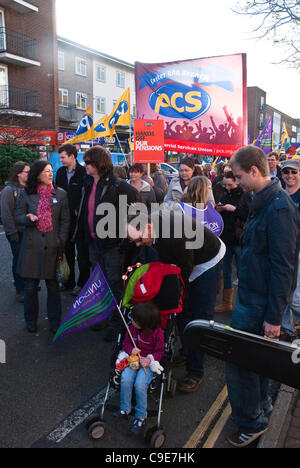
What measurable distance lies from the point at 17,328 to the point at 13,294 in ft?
4.01

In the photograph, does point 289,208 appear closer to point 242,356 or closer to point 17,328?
point 242,356

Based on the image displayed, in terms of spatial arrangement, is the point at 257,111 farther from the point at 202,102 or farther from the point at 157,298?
the point at 157,298

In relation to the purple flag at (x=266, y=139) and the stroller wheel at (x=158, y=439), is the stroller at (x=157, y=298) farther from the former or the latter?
the purple flag at (x=266, y=139)

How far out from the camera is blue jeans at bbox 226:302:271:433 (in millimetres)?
2475

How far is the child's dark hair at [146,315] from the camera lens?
111 inches

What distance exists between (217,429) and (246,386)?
564 millimetres

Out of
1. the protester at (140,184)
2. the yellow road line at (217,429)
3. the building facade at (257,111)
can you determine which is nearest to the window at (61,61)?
the protester at (140,184)

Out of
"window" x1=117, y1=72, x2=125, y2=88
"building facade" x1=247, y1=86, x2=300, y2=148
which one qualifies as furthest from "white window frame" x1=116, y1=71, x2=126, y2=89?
"building facade" x1=247, y1=86, x2=300, y2=148

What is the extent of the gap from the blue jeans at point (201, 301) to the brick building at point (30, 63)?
74.8 feet

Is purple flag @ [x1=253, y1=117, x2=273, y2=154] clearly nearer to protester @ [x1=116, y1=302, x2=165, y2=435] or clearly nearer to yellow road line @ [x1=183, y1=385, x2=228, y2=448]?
yellow road line @ [x1=183, y1=385, x2=228, y2=448]

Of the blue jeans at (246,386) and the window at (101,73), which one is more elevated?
the window at (101,73)

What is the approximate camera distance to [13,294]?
18.6ft

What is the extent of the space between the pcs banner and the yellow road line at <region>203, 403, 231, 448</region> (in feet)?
14.7

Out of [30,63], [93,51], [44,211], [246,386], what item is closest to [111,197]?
[44,211]
